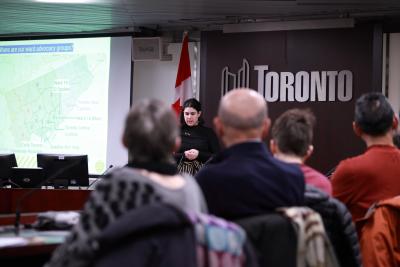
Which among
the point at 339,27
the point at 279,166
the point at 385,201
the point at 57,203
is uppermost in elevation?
the point at 339,27

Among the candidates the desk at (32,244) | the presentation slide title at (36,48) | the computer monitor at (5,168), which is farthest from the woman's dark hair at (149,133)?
the presentation slide title at (36,48)

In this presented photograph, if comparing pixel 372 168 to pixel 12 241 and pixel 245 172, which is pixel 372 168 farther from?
pixel 12 241

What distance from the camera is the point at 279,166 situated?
1952 mm

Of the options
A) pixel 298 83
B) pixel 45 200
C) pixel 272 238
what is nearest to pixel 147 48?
pixel 298 83

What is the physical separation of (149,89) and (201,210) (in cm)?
562

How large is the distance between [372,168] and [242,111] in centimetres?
80

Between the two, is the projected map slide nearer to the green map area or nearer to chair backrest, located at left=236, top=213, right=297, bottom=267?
the green map area

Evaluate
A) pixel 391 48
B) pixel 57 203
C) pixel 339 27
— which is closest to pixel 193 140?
pixel 57 203

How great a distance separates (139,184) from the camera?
146 centimetres

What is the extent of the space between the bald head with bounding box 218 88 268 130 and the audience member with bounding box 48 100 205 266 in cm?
36

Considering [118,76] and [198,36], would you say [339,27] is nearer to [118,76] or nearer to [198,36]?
[198,36]

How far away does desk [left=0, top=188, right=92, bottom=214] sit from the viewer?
4.23 meters

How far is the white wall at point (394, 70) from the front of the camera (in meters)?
6.18

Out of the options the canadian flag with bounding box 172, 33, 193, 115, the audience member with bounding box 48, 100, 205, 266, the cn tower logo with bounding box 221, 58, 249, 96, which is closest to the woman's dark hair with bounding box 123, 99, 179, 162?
Result: the audience member with bounding box 48, 100, 205, 266
